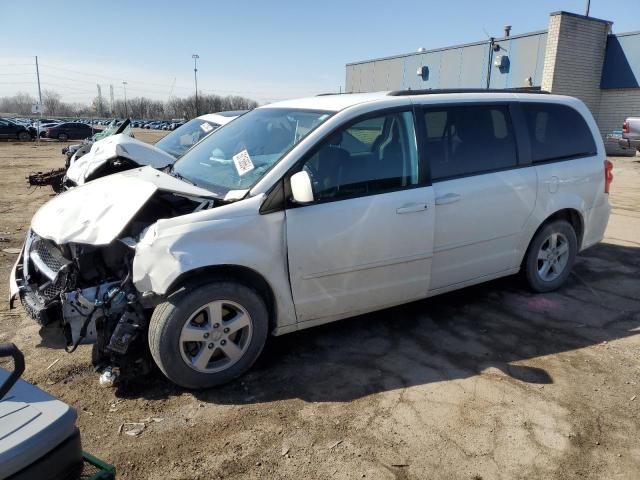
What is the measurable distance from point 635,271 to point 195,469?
5414 mm

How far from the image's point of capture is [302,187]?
3.20 metres

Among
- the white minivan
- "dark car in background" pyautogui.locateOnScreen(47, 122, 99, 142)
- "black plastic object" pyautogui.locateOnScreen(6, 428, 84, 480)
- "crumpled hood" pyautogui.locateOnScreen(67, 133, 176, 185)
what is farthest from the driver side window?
"dark car in background" pyautogui.locateOnScreen(47, 122, 99, 142)

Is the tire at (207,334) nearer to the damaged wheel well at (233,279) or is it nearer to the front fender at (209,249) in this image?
the damaged wheel well at (233,279)

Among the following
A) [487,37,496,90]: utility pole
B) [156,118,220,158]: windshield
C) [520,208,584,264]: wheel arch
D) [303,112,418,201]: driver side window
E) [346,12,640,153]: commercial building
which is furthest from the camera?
[487,37,496,90]: utility pole

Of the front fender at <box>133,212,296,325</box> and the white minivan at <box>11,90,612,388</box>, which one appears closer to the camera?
the front fender at <box>133,212,296,325</box>

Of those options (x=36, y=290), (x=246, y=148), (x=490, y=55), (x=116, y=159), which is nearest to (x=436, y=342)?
(x=246, y=148)

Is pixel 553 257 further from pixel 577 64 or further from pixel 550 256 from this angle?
pixel 577 64

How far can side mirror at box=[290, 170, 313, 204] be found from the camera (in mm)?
3193

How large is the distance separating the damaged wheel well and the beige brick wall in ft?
64.3

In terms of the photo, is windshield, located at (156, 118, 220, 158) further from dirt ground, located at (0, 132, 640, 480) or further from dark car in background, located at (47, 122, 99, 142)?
dark car in background, located at (47, 122, 99, 142)

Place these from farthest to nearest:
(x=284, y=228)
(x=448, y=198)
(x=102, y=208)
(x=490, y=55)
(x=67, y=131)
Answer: (x=67, y=131) → (x=490, y=55) → (x=448, y=198) → (x=102, y=208) → (x=284, y=228)

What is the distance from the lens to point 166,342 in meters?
3.12

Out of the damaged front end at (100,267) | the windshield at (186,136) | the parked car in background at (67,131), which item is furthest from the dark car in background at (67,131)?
the damaged front end at (100,267)

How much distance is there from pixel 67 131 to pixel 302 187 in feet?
133
